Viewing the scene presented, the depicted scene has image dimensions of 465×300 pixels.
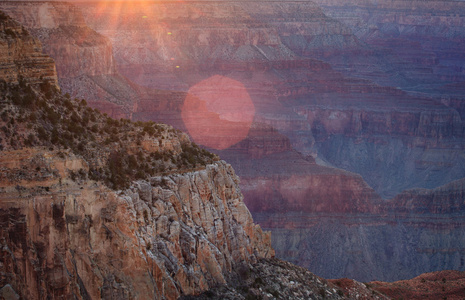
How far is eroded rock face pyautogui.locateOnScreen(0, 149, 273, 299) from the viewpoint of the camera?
23062mm

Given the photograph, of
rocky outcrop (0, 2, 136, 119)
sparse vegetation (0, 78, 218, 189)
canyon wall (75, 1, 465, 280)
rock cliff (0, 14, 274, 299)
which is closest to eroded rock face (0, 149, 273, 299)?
rock cliff (0, 14, 274, 299)

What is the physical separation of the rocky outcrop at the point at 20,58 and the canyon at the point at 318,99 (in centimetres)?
3979

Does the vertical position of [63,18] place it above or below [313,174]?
above

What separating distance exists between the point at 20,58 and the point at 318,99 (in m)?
98.1

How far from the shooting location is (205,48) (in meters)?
122

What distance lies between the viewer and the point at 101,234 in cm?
2461

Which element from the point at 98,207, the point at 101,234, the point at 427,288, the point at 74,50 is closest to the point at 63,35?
the point at 74,50

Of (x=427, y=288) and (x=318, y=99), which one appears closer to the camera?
(x=427, y=288)

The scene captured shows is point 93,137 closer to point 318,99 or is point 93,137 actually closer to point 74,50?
point 74,50

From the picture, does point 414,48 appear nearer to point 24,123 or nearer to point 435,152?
point 435,152

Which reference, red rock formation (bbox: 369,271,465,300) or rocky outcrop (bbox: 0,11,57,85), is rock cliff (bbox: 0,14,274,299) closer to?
rocky outcrop (bbox: 0,11,57,85)

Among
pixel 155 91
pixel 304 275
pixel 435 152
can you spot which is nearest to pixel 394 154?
pixel 435 152

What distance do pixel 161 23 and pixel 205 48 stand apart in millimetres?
8140

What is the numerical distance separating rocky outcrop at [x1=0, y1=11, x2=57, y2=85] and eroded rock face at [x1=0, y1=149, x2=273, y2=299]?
10.2ft
